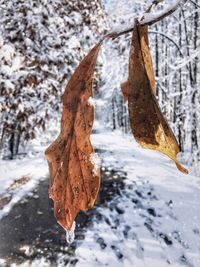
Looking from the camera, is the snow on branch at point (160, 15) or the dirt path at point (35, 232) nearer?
the snow on branch at point (160, 15)

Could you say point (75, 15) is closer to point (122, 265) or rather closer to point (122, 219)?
point (122, 219)

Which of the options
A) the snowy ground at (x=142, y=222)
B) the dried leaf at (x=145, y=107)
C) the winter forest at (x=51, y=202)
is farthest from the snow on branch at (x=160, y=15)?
the snowy ground at (x=142, y=222)

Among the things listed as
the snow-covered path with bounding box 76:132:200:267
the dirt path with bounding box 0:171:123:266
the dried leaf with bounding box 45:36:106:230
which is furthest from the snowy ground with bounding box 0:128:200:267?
the dried leaf with bounding box 45:36:106:230

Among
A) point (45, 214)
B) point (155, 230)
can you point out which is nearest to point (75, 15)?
point (45, 214)

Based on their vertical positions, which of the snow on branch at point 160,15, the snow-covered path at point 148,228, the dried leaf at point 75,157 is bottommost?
the snow-covered path at point 148,228

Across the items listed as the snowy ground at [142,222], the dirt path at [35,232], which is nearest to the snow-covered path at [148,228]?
the snowy ground at [142,222]

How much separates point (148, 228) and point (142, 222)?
0.31m

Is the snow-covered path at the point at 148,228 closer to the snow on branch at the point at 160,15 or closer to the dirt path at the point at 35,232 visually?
the dirt path at the point at 35,232

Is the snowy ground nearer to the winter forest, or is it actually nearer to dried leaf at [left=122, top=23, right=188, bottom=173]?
the winter forest

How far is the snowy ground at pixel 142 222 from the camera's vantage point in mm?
5305

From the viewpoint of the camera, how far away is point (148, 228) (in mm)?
6406

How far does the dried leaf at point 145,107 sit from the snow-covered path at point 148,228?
5.34 metres

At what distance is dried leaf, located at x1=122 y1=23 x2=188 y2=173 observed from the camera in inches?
12.0

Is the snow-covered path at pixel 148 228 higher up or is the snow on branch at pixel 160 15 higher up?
the snow on branch at pixel 160 15
